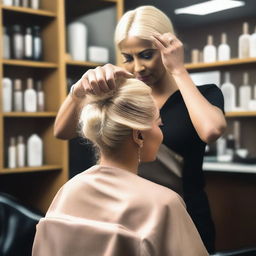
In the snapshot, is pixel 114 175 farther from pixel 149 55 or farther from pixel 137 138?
pixel 149 55

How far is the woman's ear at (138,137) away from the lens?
3.75 ft

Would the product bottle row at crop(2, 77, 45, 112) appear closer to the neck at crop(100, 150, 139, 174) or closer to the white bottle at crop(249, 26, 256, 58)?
the white bottle at crop(249, 26, 256, 58)

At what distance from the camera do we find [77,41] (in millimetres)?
3379

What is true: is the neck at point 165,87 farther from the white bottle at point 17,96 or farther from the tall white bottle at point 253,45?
the tall white bottle at point 253,45

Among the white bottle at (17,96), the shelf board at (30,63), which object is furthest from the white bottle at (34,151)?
the shelf board at (30,63)

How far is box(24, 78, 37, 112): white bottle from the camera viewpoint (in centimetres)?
311

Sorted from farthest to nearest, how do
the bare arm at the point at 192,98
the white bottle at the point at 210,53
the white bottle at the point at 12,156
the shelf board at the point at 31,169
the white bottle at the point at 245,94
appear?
the white bottle at the point at 210,53
the white bottle at the point at 245,94
the white bottle at the point at 12,156
the shelf board at the point at 31,169
the bare arm at the point at 192,98

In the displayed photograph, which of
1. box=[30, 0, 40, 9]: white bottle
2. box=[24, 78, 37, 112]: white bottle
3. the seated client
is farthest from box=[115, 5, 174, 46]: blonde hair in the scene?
box=[30, 0, 40, 9]: white bottle

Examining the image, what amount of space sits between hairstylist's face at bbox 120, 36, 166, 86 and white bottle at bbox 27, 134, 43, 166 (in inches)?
68.0

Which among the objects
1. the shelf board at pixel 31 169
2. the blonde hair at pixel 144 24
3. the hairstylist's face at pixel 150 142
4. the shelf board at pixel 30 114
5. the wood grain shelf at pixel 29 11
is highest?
the wood grain shelf at pixel 29 11

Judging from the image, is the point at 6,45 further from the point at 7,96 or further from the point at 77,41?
the point at 77,41

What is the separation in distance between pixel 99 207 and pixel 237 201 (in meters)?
2.42

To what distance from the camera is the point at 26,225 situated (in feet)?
6.26

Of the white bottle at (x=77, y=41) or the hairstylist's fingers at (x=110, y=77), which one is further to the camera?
the white bottle at (x=77, y=41)
